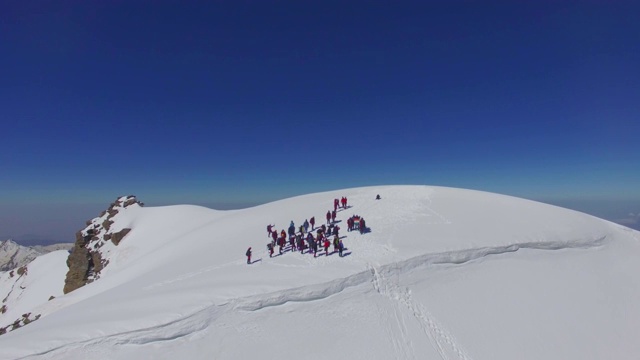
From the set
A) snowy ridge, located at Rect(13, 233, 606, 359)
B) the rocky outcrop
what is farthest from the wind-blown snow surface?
the rocky outcrop

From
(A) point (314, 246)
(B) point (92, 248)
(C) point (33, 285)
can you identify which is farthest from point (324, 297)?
(C) point (33, 285)

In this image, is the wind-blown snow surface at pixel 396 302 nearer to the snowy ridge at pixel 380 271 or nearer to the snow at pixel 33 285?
the snowy ridge at pixel 380 271

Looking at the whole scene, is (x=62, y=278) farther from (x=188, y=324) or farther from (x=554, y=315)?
(x=554, y=315)

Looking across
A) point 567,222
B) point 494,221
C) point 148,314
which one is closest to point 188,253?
point 148,314

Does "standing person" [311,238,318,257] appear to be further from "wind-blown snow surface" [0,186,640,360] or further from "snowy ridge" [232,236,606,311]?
"snowy ridge" [232,236,606,311]

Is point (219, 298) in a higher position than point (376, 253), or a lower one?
lower

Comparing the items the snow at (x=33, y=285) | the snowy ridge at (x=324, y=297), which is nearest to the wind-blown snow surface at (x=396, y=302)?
the snowy ridge at (x=324, y=297)
